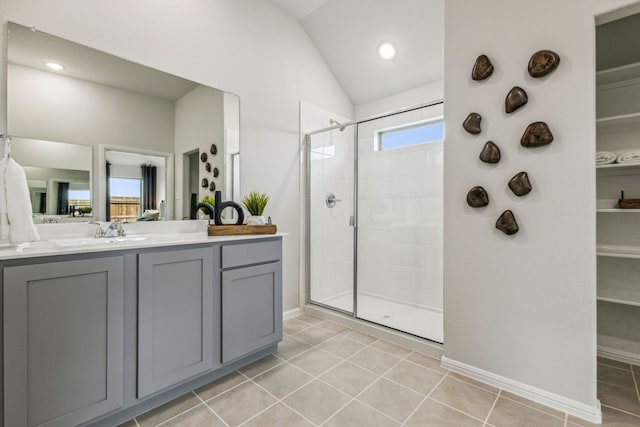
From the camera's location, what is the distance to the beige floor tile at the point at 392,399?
5.10 feet

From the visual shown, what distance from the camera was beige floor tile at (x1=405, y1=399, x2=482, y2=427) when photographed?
1459 millimetres

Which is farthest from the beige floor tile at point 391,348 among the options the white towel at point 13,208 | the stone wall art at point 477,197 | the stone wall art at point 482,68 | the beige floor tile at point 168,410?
the white towel at point 13,208

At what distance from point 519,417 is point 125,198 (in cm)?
258

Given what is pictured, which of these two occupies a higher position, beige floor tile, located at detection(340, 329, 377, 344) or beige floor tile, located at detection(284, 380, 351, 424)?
beige floor tile, located at detection(340, 329, 377, 344)

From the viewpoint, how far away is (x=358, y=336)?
2490 millimetres

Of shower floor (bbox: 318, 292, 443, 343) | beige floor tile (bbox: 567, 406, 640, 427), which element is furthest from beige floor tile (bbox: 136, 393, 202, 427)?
beige floor tile (bbox: 567, 406, 640, 427)

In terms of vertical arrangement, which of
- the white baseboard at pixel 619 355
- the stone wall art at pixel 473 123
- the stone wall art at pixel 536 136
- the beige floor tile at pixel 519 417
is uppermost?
the stone wall art at pixel 473 123

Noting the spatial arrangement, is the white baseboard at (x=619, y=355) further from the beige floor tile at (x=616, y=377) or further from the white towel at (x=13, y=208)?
the white towel at (x=13, y=208)

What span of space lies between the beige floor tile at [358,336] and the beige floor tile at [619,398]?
4.50 feet

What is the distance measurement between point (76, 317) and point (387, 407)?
1556 millimetres

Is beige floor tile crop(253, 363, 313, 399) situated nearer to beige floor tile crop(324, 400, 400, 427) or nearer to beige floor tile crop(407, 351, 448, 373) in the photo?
beige floor tile crop(324, 400, 400, 427)

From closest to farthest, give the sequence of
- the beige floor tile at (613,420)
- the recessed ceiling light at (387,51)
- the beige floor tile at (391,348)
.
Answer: the beige floor tile at (613,420)
the beige floor tile at (391,348)
the recessed ceiling light at (387,51)

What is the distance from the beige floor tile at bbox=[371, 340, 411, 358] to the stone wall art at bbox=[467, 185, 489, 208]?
1.17 metres

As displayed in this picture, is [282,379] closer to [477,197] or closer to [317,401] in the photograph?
[317,401]
